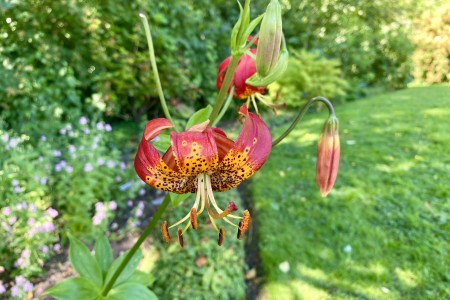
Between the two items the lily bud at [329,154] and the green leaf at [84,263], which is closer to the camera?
the lily bud at [329,154]

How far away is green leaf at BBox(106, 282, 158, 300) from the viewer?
1.31m

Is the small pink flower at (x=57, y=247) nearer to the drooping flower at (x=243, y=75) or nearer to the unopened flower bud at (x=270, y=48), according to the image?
the drooping flower at (x=243, y=75)

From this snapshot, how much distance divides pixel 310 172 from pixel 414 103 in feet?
8.08

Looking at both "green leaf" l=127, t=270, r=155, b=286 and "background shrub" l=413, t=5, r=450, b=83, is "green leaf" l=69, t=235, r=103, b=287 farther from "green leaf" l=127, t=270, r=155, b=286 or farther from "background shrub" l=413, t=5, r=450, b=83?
"background shrub" l=413, t=5, r=450, b=83

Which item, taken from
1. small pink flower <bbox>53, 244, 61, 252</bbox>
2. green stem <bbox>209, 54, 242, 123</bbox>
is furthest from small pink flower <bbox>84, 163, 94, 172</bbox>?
green stem <bbox>209, 54, 242, 123</bbox>

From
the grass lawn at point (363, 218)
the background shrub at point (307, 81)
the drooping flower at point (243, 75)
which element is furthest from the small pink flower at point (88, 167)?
the background shrub at point (307, 81)

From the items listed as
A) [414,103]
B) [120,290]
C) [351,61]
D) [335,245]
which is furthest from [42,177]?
[351,61]

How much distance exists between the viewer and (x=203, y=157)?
0.72 metres

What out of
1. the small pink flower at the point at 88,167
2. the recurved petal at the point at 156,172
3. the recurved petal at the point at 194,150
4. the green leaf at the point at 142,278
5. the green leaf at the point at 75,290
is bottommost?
the small pink flower at the point at 88,167

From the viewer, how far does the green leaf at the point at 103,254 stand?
56.4 inches

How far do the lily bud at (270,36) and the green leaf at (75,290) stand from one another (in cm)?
97

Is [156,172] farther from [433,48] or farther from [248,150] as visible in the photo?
[433,48]

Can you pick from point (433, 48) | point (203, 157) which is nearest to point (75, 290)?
point (203, 157)

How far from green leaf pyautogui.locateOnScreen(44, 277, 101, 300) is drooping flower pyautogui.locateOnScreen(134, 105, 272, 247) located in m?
0.65
